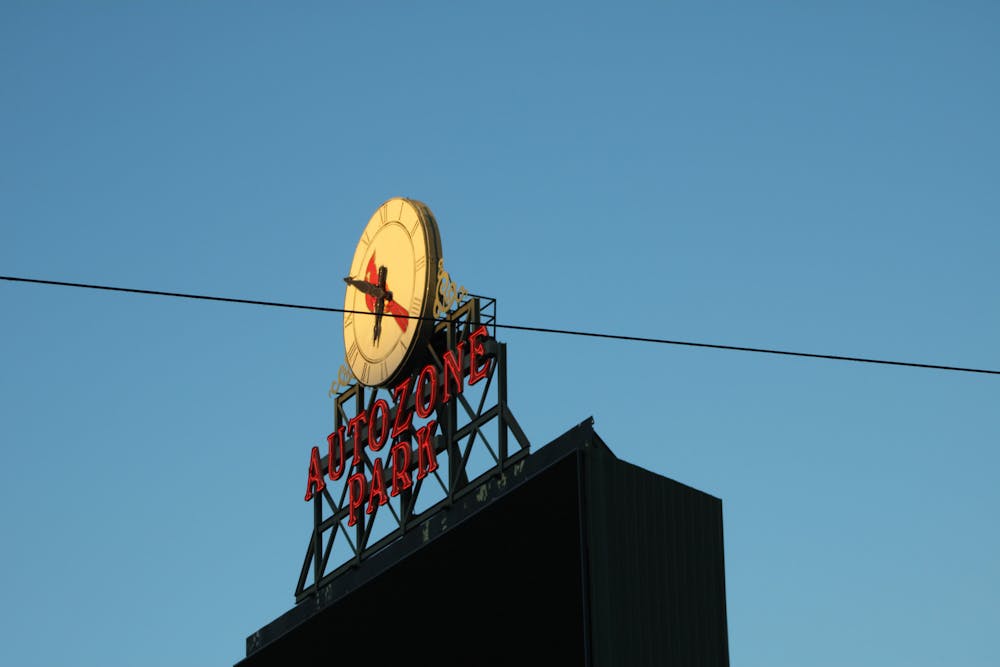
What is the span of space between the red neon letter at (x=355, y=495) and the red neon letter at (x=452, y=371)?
140 inches

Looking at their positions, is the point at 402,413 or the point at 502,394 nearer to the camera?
the point at 502,394

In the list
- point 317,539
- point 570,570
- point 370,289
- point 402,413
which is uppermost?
point 370,289

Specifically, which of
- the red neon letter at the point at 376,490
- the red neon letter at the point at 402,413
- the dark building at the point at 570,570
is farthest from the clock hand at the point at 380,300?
the dark building at the point at 570,570

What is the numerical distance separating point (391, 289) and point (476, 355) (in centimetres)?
493

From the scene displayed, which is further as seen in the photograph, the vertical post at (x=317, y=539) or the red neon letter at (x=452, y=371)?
the vertical post at (x=317, y=539)

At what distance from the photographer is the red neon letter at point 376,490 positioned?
3625 cm

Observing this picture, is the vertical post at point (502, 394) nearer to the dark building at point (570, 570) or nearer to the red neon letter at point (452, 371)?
the dark building at point (570, 570)

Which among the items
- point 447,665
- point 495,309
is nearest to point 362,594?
point 447,665

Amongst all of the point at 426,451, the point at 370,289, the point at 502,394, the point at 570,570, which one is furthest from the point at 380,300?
the point at 570,570

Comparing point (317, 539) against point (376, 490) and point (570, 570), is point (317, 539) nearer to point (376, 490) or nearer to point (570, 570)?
point (376, 490)

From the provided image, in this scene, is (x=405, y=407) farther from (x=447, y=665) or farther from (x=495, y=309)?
(x=447, y=665)

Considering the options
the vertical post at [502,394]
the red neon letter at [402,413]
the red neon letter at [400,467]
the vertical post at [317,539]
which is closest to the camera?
the vertical post at [502,394]

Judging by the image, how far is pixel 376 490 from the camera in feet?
120

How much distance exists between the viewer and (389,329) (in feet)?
122
